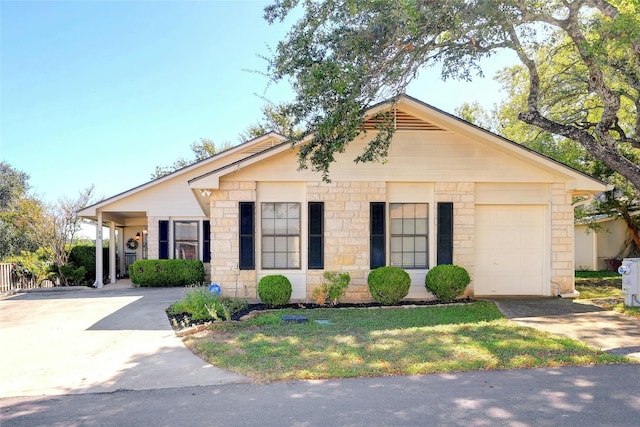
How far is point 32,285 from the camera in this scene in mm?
15500

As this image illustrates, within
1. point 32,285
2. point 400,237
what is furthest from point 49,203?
point 400,237

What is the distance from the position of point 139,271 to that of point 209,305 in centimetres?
763

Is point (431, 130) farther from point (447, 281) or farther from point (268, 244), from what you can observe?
A: point (268, 244)

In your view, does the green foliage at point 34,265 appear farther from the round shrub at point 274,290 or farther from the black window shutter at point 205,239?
the round shrub at point 274,290

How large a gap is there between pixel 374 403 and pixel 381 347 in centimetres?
209

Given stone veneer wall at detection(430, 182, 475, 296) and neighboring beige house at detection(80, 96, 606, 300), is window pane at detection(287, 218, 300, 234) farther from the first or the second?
stone veneer wall at detection(430, 182, 475, 296)

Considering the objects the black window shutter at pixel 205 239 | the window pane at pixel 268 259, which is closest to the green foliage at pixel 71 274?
the black window shutter at pixel 205 239

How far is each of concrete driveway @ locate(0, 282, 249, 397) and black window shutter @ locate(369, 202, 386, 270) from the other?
524 centimetres

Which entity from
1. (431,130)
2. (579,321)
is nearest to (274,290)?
(431,130)

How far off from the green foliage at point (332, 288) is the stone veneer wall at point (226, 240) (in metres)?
1.94

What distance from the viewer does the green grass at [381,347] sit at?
5551 millimetres

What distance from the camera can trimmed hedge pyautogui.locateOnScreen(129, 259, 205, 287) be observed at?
15.2 meters

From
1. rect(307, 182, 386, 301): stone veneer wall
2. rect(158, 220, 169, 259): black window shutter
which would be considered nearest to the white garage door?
rect(307, 182, 386, 301): stone veneer wall

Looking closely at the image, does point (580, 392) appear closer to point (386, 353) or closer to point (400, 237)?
point (386, 353)
